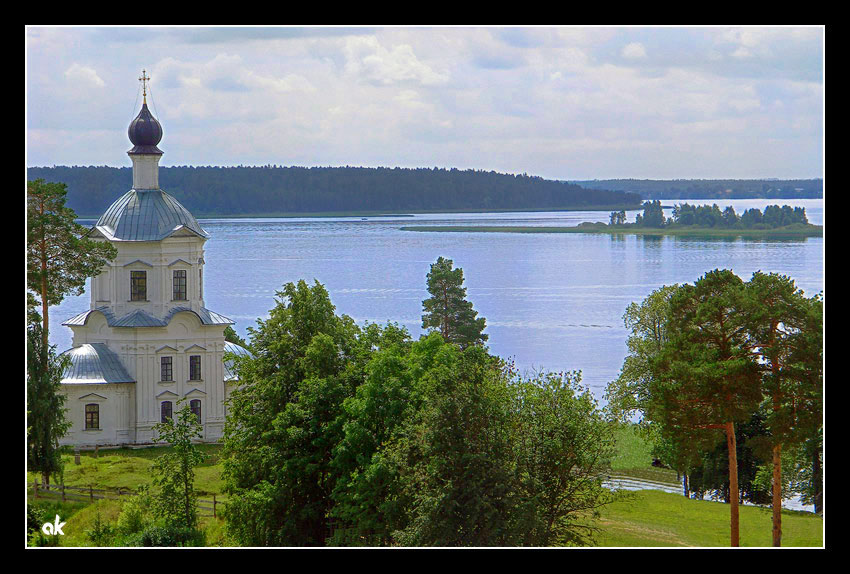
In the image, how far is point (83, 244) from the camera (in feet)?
98.6

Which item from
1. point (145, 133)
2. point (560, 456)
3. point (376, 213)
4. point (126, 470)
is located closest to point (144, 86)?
point (145, 133)

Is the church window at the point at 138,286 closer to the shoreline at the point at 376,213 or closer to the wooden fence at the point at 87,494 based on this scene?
the shoreline at the point at 376,213

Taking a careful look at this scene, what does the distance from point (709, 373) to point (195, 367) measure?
20506 mm

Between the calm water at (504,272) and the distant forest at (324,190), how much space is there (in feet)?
5.63

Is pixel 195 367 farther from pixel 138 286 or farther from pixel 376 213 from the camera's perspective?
pixel 376 213

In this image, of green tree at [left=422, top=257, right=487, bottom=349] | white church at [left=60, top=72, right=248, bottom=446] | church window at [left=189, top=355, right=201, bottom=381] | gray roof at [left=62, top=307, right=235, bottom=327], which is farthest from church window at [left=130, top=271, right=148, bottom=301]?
green tree at [left=422, top=257, right=487, bottom=349]

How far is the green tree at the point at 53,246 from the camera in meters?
28.3

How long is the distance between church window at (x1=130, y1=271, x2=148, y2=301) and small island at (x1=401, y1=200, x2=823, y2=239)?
57.0 ft

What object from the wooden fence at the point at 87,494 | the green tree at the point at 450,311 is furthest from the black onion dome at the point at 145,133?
the wooden fence at the point at 87,494

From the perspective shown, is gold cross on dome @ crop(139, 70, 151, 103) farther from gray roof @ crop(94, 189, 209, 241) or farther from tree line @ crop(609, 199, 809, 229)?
tree line @ crop(609, 199, 809, 229)

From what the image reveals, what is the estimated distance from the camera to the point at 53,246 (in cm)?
2936

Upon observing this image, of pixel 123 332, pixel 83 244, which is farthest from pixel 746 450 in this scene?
pixel 123 332

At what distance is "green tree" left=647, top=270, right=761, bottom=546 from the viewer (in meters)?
19.6
